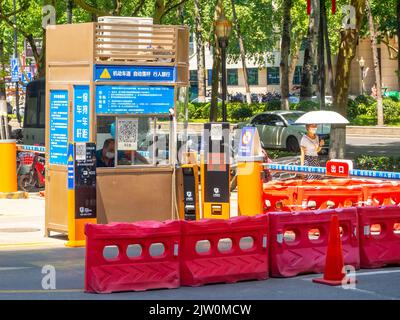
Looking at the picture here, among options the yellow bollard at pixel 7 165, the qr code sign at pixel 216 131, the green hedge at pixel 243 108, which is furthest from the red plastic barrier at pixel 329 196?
the green hedge at pixel 243 108

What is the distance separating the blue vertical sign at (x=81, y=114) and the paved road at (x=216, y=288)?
3.00 metres

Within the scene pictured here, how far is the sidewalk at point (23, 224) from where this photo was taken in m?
15.8

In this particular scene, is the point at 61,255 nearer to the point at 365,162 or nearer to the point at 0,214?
the point at 0,214

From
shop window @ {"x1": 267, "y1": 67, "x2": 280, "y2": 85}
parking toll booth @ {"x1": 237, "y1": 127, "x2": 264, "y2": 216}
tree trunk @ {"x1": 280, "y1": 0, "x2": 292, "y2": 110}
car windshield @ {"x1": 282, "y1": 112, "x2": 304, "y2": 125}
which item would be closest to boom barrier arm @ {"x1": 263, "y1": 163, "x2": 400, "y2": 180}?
parking toll booth @ {"x1": 237, "y1": 127, "x2": 264, "y2": 216}

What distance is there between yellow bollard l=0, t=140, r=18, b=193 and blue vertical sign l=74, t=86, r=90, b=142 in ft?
21.2

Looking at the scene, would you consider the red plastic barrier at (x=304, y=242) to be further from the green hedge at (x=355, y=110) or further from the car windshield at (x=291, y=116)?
the green hedge at (x=355, y=110)

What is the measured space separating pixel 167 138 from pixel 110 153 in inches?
44.1

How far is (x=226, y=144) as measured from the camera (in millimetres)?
17812

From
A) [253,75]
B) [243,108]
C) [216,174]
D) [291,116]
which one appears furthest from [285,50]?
[253,75]

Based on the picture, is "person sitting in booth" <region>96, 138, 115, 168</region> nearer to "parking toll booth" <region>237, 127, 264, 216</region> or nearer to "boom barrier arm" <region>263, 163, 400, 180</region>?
"parking toll booth" <region>237, 127, 264, 216</region>

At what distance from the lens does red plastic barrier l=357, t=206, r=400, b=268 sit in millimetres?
13297

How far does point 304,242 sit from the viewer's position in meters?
12.9
